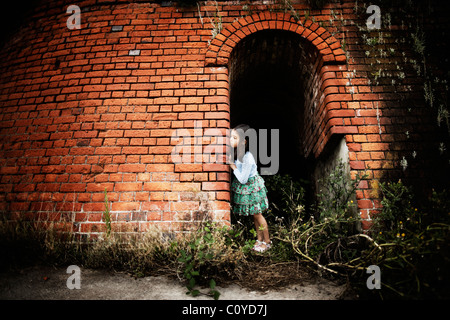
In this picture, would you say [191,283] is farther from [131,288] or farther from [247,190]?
[247,190]

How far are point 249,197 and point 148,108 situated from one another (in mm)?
1512

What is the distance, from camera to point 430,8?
268 cm

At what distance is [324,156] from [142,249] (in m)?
2.38

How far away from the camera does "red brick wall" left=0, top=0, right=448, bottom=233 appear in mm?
2262

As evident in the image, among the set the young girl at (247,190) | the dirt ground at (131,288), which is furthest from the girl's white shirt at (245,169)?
the dirt ground at (131,288)

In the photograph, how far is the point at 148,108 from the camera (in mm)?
2512

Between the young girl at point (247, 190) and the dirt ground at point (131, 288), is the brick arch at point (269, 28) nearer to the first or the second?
the young girl at point (247, 190)

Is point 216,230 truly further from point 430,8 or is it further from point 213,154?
point 430,8

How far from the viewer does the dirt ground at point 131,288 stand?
1619 millimetres

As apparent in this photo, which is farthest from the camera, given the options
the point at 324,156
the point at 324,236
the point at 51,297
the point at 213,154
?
the point at 324,156

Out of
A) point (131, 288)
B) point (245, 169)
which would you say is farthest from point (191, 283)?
point (245, 169)

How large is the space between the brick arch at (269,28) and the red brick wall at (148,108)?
12mm

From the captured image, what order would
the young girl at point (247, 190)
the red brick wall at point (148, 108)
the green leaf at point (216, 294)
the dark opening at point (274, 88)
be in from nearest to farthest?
1. the green leaf at point (216, 294)
2. the red brick wall at point (148, 108)
3. the young girl at point (247, 190)
4. the dark opening at point (274, 88)
